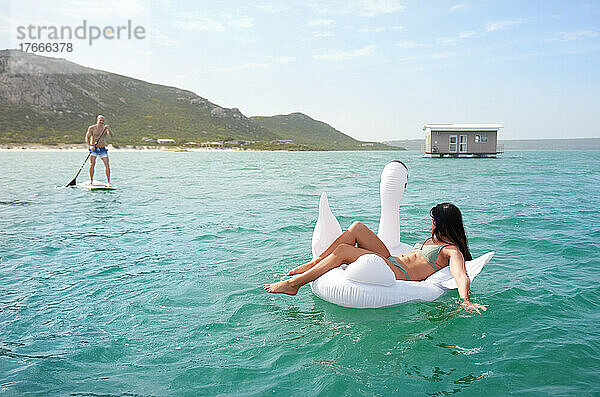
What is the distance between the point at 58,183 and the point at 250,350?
17720mm

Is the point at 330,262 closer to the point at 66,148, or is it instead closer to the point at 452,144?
Result: the point at 452,144

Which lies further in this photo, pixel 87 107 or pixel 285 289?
pixel 87 107

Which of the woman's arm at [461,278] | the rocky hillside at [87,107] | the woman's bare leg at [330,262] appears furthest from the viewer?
the rocky hillside at [87,107]

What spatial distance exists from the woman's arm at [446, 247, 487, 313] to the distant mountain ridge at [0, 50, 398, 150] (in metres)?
74.2

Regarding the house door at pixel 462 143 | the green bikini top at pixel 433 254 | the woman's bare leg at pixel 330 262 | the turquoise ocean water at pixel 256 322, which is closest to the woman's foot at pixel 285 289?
the woman's bare leg at pixel 330 262

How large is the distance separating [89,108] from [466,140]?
89028mm

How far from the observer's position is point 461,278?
16.1 ft

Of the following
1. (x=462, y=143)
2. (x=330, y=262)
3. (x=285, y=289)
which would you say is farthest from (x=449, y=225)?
(x=462, y=143)

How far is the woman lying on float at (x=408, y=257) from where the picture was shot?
514 cm

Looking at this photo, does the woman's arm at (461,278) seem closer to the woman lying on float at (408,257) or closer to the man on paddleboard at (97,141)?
the woman lying on float at (408,257)

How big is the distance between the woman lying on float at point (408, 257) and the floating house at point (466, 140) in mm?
47419

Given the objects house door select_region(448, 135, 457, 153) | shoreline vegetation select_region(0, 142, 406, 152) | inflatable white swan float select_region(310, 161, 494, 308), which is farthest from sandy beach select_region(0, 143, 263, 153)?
inflatable white swan float select_region(310, 161, 494, 308)

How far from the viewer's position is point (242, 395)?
11.5ft

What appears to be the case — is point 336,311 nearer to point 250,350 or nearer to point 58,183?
point 250,350
